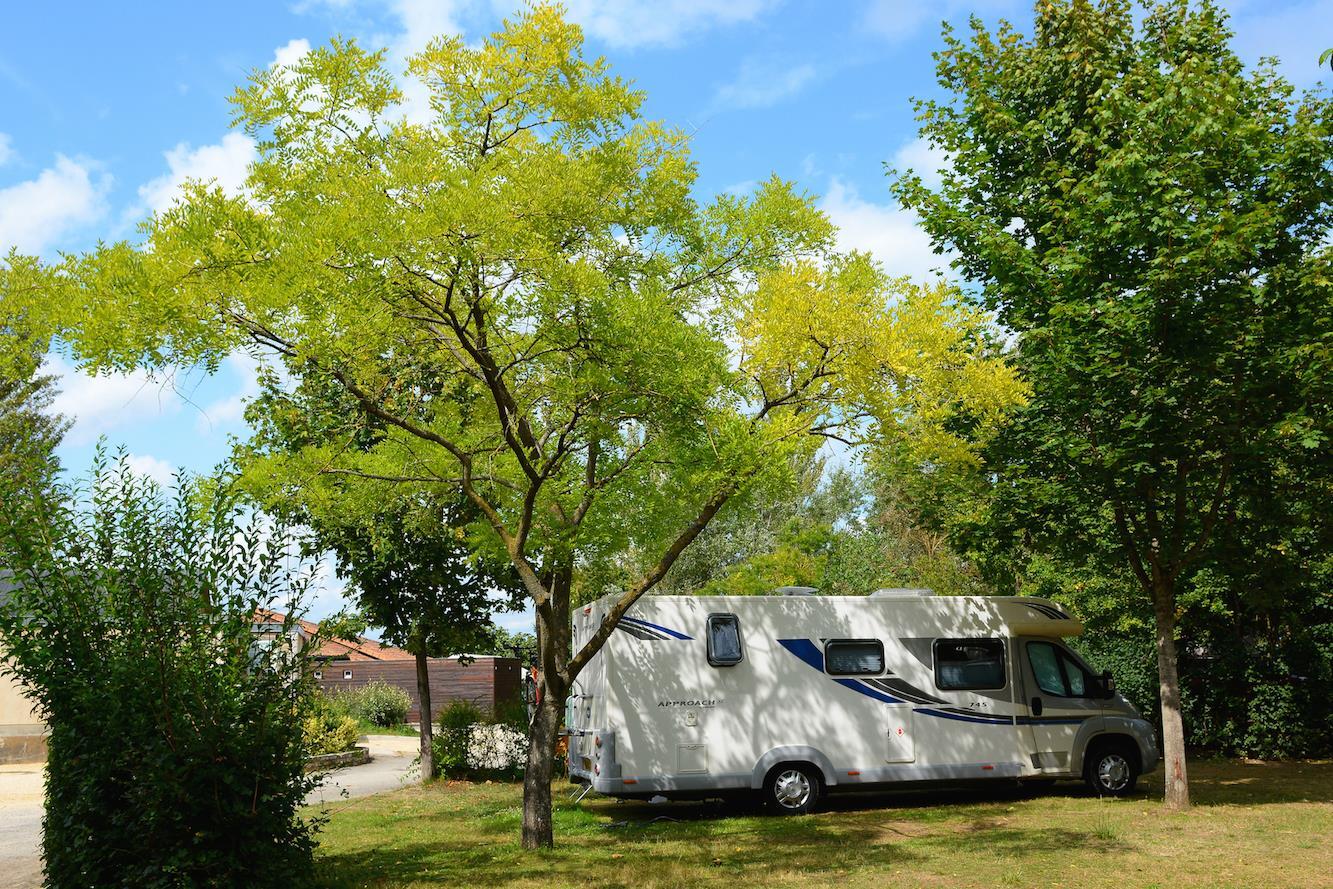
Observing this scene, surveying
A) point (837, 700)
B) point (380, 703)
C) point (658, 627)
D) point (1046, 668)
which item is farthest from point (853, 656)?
point (380, 703)

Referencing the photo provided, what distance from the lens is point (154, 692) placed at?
5.95 meters

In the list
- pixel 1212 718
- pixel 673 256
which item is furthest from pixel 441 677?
pixel 673 256

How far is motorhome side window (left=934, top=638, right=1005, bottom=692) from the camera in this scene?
13508mm

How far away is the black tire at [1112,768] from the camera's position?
13.6m

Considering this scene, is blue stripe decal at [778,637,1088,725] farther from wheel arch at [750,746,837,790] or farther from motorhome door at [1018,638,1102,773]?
motorhome door at [1018,638,1102,773]

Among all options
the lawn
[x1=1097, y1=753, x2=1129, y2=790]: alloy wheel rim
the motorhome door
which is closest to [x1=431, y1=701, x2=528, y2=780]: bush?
the lawn

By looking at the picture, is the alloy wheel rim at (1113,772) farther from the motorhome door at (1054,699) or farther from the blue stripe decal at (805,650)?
the blue stripe decal at (805,650)

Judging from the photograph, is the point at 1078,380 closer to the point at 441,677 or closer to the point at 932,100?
the point at 932,100

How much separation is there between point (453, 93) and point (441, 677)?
29456 mm

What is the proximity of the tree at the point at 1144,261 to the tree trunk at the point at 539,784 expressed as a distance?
6.44 m

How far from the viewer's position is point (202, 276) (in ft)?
26.4

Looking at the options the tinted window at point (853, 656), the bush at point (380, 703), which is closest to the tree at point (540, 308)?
the tinted window at point (853, 656)

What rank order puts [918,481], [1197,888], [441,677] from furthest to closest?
1. [441,677]
2. [918,481]
3. [1197,888]

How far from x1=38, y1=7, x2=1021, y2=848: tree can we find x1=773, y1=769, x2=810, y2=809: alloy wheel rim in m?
3.65
